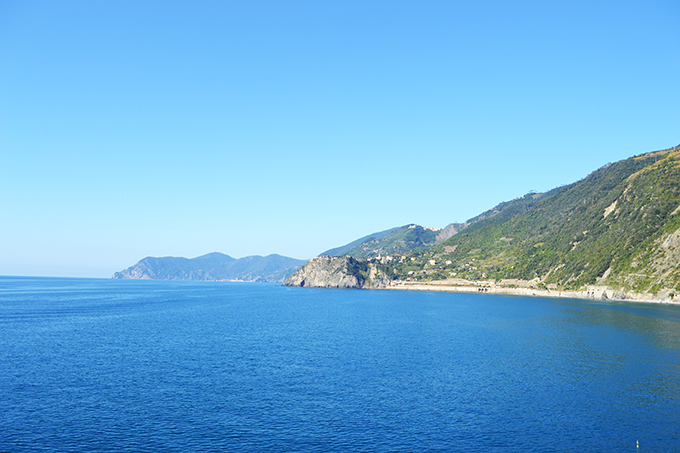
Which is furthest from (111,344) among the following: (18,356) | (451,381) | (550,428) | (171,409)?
(550,428)

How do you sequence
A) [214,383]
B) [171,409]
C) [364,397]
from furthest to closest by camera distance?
[214,383] < [364,397] < [171,409]

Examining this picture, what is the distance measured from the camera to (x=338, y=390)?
5516 centimetres

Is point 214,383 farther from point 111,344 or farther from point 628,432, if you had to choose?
point 628,432

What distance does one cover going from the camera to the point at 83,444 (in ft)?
127

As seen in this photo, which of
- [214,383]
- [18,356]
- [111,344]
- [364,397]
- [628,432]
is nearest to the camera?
[628,432]

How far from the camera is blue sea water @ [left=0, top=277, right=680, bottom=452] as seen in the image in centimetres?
4050

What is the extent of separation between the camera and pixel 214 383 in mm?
57844

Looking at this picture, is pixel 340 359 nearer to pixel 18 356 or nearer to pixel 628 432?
pixel 628 432

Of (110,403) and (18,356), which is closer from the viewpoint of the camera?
(110,403)

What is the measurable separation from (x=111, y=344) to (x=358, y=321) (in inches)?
2695

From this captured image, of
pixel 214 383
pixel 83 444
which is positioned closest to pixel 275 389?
pixel 214 383

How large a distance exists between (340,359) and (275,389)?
65.7ft

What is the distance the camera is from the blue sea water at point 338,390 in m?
40.5

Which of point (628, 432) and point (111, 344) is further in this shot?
point (111, 344)
